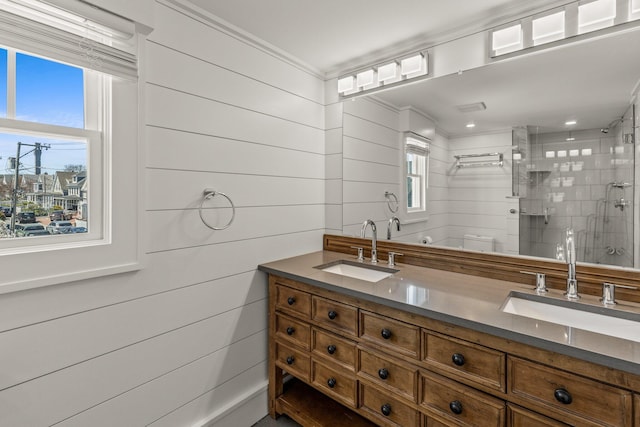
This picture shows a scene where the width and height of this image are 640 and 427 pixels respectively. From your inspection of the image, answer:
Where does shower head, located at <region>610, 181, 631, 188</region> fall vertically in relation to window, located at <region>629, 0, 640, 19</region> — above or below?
below

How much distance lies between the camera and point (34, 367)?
1.14m

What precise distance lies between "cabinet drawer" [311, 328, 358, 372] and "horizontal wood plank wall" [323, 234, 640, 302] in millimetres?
713

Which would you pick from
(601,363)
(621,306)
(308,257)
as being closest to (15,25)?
(308,257)

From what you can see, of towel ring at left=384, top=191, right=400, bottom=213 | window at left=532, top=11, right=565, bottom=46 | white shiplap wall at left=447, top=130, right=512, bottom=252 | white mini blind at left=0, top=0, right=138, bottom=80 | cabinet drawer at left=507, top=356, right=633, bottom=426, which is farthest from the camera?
towel ring at left=384, top=191, right=400, bottom=213

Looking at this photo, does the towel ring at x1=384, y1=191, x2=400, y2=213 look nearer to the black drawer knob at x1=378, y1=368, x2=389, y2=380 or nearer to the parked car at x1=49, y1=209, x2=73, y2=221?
the black drawer knob at x1=378, y1=368, x2=389, y2=380

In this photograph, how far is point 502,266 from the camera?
163 centimetres

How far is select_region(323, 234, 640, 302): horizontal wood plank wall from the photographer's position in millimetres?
1339

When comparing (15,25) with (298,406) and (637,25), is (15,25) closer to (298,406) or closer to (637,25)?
(298,406)

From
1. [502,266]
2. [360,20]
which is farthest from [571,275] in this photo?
[360,20]

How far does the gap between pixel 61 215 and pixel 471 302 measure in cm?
176

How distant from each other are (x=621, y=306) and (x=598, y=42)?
1.20m

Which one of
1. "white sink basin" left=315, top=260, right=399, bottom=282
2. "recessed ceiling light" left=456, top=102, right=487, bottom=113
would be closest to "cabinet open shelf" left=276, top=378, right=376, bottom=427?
"white sink basin" left=315, top=260, right=399, bottom=282

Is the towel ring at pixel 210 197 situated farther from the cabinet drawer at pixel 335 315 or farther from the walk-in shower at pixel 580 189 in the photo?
the walk-in shower at pixel 580 189

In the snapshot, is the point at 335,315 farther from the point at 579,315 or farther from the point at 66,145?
the point at 66,145
